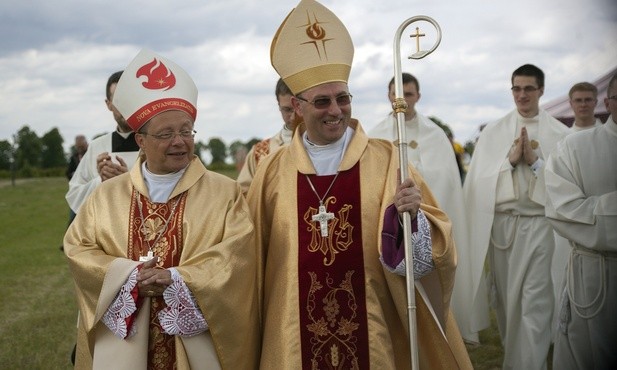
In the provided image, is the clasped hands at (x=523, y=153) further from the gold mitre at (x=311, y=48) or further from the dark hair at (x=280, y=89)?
the gold mitre at (x=311, y=48)

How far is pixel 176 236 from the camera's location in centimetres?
423

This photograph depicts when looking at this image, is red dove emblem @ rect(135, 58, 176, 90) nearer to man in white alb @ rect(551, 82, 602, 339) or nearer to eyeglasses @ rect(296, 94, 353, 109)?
eyeglasses @ rect(296, 94, 353, 109)

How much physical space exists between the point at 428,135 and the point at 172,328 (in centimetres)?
479

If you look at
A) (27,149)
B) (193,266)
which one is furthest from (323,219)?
(27,149)

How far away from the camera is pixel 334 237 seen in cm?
434

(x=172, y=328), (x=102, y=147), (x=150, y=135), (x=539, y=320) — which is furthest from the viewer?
(x=539, y=320)

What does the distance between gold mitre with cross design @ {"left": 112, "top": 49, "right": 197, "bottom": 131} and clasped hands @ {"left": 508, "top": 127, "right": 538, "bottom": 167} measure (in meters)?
3.69

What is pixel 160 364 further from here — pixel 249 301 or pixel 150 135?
pixel 150 135

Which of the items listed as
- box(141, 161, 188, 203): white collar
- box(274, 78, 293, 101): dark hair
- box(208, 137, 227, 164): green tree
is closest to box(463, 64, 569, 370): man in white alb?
box(274, 78, 293, 101): dark hair

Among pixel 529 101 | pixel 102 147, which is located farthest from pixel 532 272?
pixel 102 147

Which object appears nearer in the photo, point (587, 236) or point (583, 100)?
point (587, 236)

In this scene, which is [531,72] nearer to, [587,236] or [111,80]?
[587,236]

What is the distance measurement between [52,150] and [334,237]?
5355 cm

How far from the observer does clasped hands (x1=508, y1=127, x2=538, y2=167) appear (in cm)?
717
